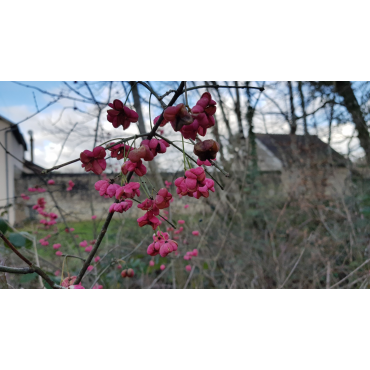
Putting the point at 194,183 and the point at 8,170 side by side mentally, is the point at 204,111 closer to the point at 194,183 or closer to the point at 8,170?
the point at 194,183

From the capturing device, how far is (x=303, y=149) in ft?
9.92

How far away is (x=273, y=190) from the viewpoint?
9.62 feet

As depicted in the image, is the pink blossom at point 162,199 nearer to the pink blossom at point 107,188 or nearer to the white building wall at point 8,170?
the pink blossom at point 107,188

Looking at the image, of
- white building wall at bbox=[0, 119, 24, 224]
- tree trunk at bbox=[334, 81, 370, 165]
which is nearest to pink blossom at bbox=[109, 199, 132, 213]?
white building wall at bbox=[0, 119, 24, 224]

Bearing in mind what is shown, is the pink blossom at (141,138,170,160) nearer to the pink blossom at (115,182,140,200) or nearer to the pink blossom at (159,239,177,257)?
the pink blossom at (115,182,140,200)

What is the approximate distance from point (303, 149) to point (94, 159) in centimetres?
298

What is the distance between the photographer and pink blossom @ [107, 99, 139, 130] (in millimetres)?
385

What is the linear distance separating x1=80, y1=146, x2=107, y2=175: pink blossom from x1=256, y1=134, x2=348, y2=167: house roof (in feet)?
8.43

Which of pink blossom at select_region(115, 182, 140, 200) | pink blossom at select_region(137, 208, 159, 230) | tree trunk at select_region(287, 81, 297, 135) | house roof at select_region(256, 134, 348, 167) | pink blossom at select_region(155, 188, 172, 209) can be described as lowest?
pink blossom at select_region(137, 208, 159, 230)

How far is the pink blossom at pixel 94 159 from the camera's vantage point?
1.26 feet

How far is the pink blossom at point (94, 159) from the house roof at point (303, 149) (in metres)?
2.57
